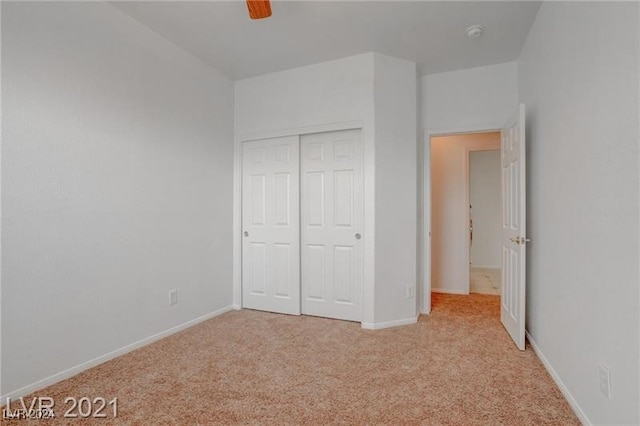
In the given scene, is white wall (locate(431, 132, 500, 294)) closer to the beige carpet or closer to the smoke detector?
the beige carpet

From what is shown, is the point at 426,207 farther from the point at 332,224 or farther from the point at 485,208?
the point at 485,208

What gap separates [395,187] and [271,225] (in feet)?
4.48

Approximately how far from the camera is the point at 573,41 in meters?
1.79

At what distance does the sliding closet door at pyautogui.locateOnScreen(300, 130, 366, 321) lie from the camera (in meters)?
3.15

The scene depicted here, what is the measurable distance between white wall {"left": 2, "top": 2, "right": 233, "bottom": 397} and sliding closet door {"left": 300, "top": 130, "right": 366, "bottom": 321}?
1030 millimetres

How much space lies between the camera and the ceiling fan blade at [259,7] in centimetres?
187

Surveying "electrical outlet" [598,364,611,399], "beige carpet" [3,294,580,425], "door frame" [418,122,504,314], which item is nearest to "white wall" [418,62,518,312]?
"door frame" [418,122,504,314]

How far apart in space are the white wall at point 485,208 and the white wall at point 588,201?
3.95 meters

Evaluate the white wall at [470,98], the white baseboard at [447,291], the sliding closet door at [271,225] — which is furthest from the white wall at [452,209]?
the sliding closet door at [271,225]

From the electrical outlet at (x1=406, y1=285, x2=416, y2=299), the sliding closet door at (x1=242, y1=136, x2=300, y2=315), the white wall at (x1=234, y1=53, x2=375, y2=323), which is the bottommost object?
the electrical outlet at (x1=406, y1=285, x2=416, y2=299)

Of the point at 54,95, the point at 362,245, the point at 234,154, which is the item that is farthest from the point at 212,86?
the point at 362,245

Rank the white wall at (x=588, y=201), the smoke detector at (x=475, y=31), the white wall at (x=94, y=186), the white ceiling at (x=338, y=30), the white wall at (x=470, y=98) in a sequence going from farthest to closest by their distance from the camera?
the white wall at (x=470, y=98)
the smoke detector at (x=475, y=31)
the white ceiling at (x=338, y=30)
the white wall at (x=94, y=186)
the white wall at (x=588, y=201)

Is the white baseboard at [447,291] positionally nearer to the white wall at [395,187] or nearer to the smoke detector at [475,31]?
the white wall at [395,187]

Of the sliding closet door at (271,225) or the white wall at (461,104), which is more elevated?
the white wall at (461,104)
